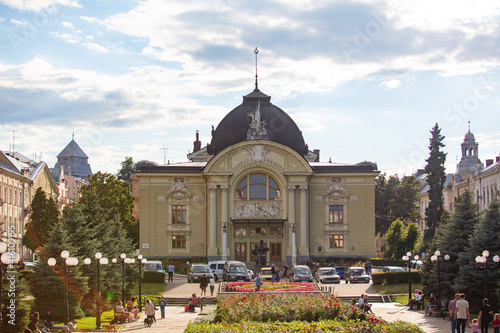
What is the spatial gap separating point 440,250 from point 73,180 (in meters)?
99.2

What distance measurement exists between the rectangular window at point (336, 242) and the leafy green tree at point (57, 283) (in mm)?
38793

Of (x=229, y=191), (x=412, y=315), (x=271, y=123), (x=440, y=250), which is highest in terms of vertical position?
(x=271, y=123)

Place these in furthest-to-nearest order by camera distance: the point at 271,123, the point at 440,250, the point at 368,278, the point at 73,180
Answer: the point at 73,180
the point at 271,123
the point at 368,278
the point at 440,250

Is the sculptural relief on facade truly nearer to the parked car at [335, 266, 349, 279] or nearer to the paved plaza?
the parked car at [335, 266, 349, 279]

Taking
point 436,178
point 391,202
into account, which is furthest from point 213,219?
point 391,202

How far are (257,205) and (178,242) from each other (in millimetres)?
8910

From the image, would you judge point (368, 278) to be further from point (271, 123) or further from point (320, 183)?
point (271, 123)

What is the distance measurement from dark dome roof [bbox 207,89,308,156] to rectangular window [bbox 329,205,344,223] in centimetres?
818

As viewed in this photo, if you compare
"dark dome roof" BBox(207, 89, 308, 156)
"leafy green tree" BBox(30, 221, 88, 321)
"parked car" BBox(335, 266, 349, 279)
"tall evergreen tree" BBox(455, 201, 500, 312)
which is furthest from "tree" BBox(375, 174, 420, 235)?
"leafy green tree" BBox(30, 221, 88, 321)

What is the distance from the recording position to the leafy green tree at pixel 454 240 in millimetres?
41875

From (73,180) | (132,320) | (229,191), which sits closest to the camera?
(132,320)

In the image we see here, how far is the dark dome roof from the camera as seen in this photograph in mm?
77500

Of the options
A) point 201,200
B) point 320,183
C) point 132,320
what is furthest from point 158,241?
point 132,320

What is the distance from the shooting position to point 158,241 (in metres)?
72.0
